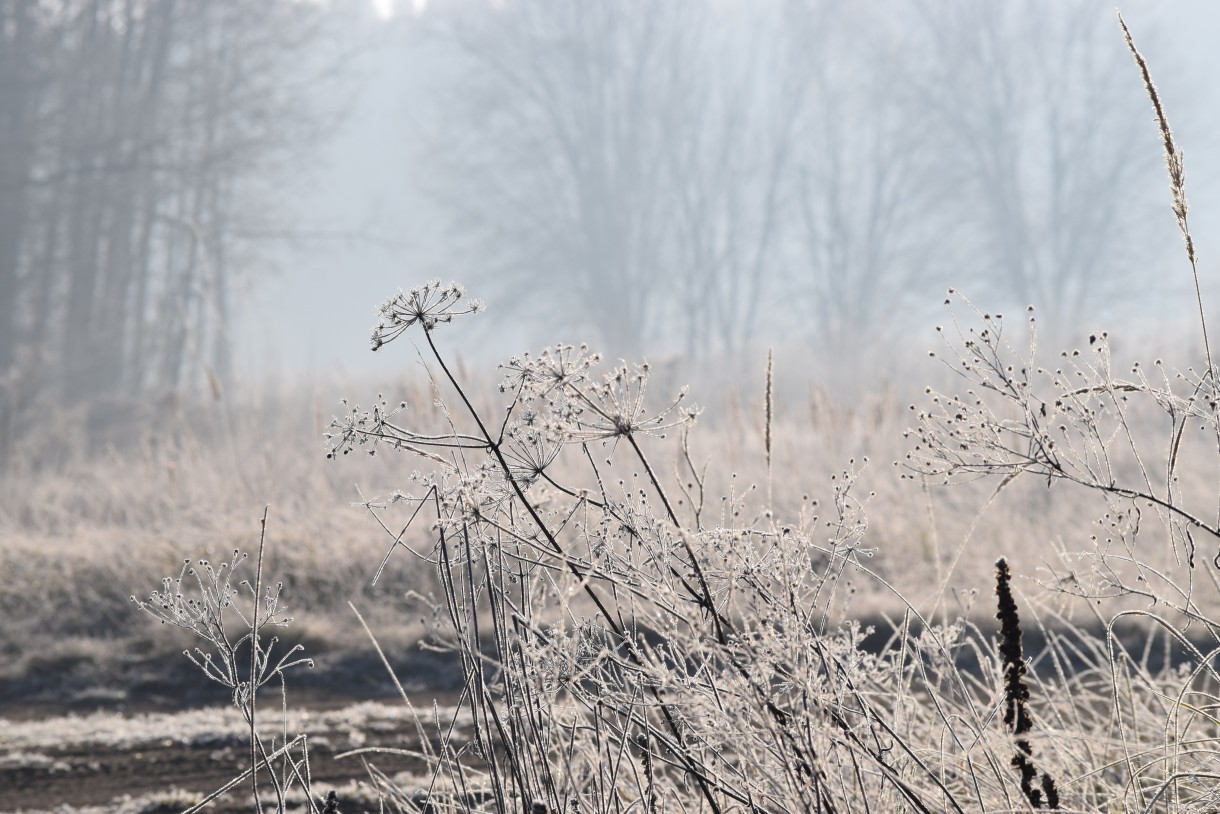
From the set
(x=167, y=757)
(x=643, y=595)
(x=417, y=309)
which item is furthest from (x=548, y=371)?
(x=167, y=757)

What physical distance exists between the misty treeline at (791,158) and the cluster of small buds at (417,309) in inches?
964

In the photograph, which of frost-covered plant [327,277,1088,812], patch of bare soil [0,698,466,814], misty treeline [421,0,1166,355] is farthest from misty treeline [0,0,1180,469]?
frost-covered plant [327,277,1088,812]

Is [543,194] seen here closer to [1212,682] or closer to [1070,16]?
[1070,16]

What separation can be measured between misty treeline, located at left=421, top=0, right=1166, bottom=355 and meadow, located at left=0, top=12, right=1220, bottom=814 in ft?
45.8

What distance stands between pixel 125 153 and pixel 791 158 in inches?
662

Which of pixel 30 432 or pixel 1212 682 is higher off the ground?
pixel 30 432

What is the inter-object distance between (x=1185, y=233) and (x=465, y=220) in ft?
87.5

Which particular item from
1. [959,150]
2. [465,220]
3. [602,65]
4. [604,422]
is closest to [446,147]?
[465,220]

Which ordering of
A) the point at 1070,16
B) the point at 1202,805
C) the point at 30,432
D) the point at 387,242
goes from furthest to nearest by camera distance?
1. the point at 1070,16
2. the point at 387,242
3. the point at 30,432
4. the point at 1202,805

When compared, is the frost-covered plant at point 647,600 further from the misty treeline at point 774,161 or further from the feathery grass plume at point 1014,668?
the misty treeline at point 774,161

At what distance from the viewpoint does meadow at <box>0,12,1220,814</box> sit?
5.91 feet

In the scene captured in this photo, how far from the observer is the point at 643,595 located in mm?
1682

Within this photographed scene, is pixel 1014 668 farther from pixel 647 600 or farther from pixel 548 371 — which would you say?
pixel 548 371

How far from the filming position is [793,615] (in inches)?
Result: 71.9
